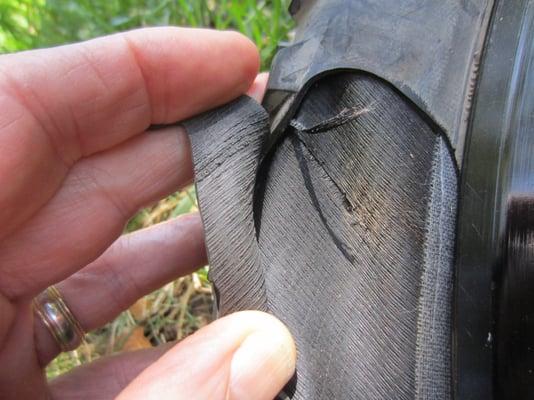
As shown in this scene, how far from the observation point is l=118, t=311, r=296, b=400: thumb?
628 mm

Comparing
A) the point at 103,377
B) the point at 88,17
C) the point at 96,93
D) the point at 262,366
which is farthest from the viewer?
the point at 88,17

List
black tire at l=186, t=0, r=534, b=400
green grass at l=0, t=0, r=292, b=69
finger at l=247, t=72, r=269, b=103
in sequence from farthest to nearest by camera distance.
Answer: green grass at l=0, t=0, r=292, b=69
finger at l=247, t=72, r=269, b=103
black tire at l=186, t=0, r=534, b=400

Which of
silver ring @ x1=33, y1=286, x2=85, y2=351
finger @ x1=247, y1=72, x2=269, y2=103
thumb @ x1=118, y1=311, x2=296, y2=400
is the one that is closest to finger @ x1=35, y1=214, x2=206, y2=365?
silver ring @ x1=33, y1=286, x2=85, y2=351

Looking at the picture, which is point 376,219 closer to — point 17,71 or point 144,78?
point 144,78

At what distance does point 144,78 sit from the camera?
2.64 ft

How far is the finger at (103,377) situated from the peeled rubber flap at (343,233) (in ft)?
1.13

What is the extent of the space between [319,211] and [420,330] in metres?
0.18

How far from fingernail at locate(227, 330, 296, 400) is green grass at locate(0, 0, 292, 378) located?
20.8 inches

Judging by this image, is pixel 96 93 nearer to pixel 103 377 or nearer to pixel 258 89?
pixel 258 89

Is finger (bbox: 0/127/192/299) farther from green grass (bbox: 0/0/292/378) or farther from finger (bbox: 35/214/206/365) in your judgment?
green grass (bbox: 0/0/292/378)

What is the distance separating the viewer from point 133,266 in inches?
39.8

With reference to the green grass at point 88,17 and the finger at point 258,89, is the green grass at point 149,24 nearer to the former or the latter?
the green grass at point 88,17

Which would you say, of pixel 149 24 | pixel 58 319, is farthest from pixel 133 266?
pixel 149 24

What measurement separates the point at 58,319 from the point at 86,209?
226 mm
